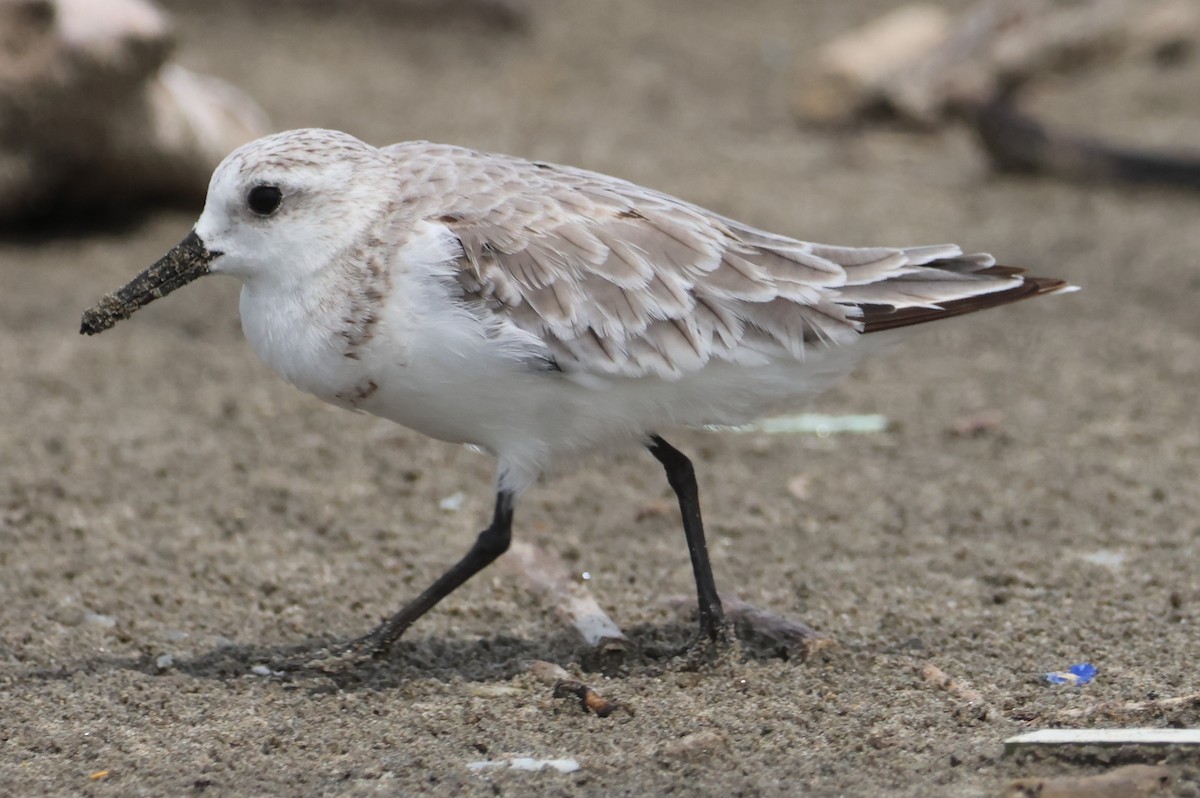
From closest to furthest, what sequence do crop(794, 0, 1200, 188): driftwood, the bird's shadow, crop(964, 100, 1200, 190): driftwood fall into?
the bird's shadow, crop(964, 100, 1200, 190): driftwood, crop(794, 0, 1200, 188): driftwood

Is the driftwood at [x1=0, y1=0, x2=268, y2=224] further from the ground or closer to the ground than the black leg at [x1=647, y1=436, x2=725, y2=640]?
further from the ground

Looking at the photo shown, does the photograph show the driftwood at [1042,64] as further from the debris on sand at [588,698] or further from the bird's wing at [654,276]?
the debris on sand at [588,698]

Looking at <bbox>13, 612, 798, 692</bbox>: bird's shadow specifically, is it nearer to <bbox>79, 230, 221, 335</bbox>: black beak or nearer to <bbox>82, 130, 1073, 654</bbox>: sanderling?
<bbox>82, 130, 1073, 654</bbox>: sanderling

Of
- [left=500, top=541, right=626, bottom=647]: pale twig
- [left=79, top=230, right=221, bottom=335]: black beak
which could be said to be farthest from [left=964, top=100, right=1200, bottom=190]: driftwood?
[left=79, top=230, right=221, bottom=335]: black beak

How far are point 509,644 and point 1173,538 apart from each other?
8.13 feet

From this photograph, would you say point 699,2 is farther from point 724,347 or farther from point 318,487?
point 724,347

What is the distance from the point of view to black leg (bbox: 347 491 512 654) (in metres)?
4.43

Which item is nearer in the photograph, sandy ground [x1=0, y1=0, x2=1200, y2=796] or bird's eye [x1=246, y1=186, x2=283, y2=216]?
sandy ground [x1=0, y1=0, x2=1200, y2=796]

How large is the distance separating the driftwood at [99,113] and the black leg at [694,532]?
16.3 feet

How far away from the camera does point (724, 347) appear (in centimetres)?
421

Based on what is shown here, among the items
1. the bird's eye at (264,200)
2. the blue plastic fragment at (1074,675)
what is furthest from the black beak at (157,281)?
the blue plastic fragment at (1074,675)

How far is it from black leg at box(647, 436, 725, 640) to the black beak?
1420mm

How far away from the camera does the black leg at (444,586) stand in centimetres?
443

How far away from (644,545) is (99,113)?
4.59 meters
